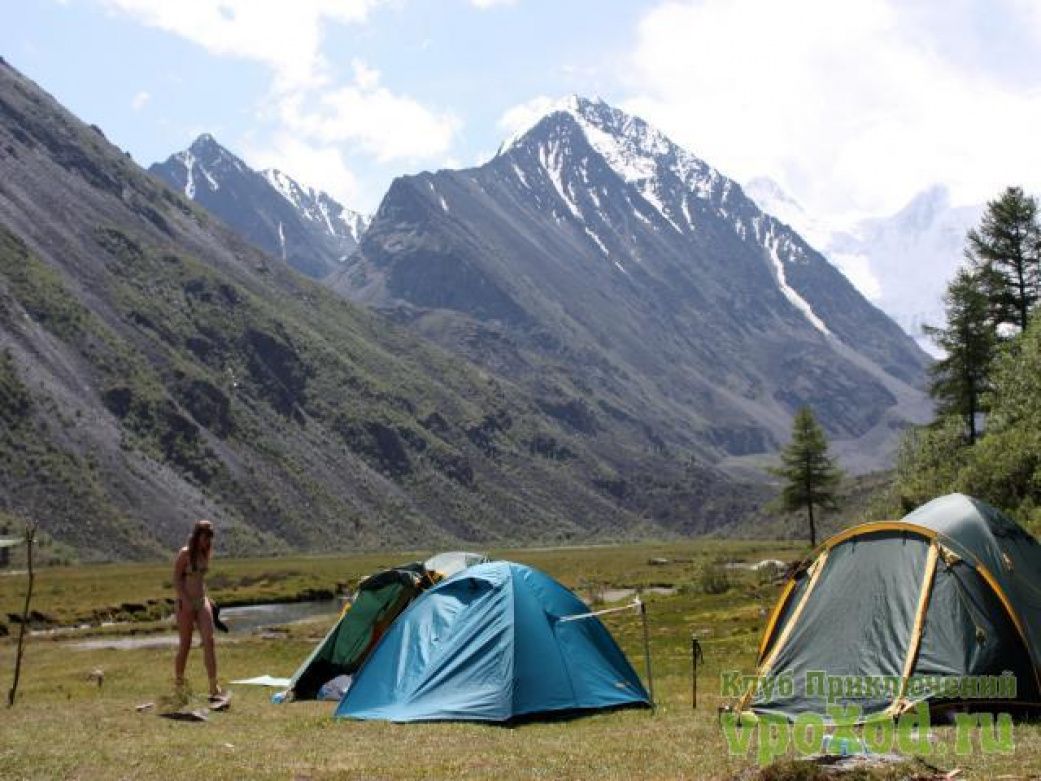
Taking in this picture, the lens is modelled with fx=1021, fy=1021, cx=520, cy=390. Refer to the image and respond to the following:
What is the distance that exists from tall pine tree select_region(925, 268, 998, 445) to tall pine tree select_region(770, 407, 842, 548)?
13.1 meters

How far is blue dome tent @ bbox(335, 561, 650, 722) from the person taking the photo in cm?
1780

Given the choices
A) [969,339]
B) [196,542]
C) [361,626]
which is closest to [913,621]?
[196,542]

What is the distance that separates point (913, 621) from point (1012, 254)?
148 ft

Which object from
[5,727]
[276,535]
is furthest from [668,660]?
[276,535]

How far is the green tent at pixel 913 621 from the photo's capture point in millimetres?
15672

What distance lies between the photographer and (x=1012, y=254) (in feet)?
180

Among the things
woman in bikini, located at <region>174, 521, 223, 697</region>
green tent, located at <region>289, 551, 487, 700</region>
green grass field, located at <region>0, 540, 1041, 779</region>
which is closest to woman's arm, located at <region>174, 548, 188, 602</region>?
woman in bikini, located at <region>174, 521, 223, 697</region>

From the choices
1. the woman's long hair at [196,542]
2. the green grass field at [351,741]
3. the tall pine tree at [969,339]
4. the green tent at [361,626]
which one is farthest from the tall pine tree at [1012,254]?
the woman's long hair at [196,542]

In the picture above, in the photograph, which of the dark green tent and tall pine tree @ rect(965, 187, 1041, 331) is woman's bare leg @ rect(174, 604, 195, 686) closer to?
the dark green tent

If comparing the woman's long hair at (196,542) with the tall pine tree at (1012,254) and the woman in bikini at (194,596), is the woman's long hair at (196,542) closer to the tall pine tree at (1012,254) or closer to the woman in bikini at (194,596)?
the woman in bikini at (194,596)

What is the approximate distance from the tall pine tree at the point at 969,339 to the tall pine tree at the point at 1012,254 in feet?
2.09

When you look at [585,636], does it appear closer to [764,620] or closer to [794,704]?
[794,704]

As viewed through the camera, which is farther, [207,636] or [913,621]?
[207,636]

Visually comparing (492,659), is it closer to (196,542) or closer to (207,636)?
(207,636)
